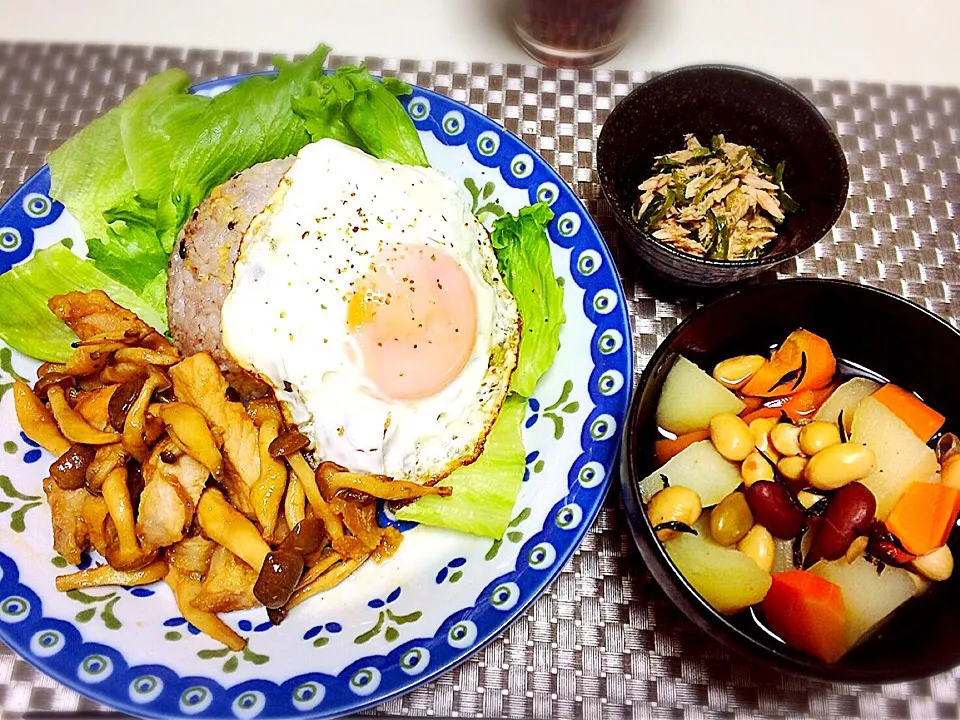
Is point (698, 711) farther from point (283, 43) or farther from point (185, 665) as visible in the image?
point (283, 43)

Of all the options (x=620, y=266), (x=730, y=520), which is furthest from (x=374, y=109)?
(x=730, y=520)

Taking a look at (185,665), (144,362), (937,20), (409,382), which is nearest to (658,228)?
(409,382)

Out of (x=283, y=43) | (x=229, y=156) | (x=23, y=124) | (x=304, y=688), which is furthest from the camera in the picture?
(x=283, y=43)

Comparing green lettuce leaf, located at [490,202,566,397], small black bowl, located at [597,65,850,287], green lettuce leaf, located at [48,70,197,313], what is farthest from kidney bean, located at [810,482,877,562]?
green lettuce leaf, located at [48,70,197,313]

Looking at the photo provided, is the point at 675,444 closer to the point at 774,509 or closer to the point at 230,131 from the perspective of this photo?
the point at 774,509

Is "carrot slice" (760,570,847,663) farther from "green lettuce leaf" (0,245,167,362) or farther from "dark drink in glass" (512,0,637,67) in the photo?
"dark drink in glass" (512,0,637,67)

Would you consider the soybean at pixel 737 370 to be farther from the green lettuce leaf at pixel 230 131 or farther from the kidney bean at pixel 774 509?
the green lettuce leaf at pixel 230 131

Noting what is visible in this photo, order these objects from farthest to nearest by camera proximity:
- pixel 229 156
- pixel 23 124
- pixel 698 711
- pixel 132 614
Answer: pixel 23 124
pixel 229 156
pixel 698 711
pixel 132 614
